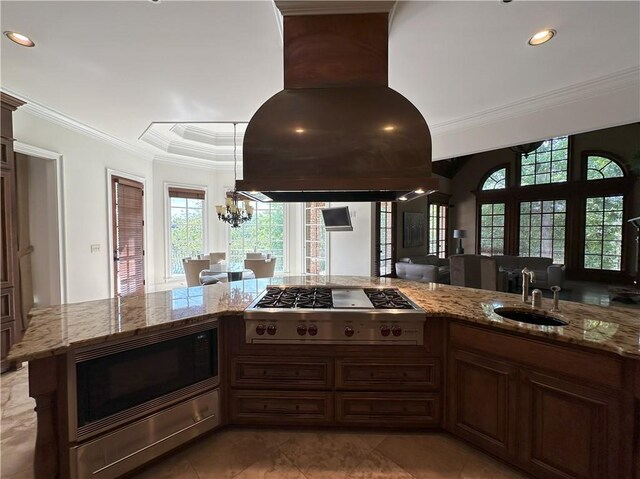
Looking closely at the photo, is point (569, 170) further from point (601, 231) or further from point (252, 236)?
point (252, 236)

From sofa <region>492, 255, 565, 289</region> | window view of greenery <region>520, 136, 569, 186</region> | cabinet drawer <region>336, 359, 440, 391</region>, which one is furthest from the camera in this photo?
window view of greenery <region>520, 136, 569, 186</region>

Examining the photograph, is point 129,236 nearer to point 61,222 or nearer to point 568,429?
point 61,222

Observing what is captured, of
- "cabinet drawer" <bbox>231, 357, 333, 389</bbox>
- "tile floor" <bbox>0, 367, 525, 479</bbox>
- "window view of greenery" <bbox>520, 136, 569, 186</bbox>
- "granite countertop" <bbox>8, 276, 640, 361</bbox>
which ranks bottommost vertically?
"tile floor" <bbox>0, 367, 525, 479</bbox>

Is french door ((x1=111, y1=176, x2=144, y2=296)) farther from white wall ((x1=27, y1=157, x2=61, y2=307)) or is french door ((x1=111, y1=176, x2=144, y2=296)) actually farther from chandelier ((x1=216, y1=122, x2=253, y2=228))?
chandelier ((x1=216, y1=122, x2=253, y2=228))

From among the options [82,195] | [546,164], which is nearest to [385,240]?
[82,195]

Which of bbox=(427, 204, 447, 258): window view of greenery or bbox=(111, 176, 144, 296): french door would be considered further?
bbox=(427, 204, 447, 258): window view of greenery

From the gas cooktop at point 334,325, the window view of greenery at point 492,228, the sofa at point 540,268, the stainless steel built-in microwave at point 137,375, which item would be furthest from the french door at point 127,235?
the window view of greenery at point 492,228

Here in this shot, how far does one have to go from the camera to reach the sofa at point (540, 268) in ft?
19.6

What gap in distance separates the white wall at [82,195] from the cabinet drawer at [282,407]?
3.18 meters

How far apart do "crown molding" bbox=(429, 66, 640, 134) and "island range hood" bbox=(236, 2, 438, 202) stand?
2332 mm

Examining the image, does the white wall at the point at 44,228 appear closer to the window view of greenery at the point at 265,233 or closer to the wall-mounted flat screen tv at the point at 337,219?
the window view of greenery at the point at 265,233

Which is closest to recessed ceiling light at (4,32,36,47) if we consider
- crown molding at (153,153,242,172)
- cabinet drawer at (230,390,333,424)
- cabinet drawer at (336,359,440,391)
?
cabinet drawer at (230,390,333,424)

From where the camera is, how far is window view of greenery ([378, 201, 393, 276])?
5844 millimetres

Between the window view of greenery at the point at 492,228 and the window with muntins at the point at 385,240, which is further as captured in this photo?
the window view of greenery at the point at 492,228
